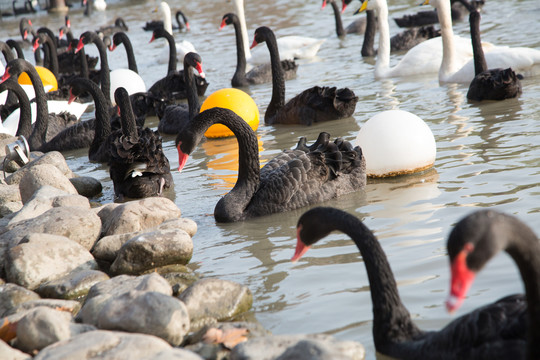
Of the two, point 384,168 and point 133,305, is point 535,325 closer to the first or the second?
point 133,305

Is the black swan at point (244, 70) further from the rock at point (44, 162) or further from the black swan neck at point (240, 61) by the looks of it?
the rock at point (44, 162)

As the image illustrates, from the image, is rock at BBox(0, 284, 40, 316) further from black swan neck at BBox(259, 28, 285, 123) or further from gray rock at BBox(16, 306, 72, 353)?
black swan neck at BBox(259, 28, 285, 123)

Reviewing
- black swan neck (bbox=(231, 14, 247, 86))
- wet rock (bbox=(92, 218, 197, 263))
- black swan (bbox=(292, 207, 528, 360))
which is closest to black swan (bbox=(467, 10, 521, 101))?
black swan neck (bbox=(231, 14, 247, 86))

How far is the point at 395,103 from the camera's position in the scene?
930cm

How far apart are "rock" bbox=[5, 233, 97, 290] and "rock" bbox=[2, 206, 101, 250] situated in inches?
9.3

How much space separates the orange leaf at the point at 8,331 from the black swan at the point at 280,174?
215 cm

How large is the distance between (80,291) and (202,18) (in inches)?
818

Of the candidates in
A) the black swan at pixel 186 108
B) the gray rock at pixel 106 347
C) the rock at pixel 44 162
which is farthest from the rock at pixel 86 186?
the gray rock at pixel 106 347

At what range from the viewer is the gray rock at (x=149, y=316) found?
3.67 m

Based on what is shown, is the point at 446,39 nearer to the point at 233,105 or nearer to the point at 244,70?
the point at 233,105

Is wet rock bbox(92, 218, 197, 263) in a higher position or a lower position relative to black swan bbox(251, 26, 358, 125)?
lower

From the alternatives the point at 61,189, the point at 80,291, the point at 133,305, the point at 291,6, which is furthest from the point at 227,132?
the point at 291,6

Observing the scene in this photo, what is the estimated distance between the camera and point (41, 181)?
6504 millimetres

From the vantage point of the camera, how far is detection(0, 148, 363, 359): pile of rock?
334 centimetres
